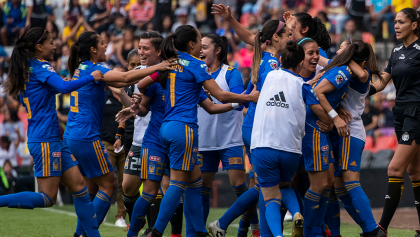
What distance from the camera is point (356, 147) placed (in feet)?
16.1

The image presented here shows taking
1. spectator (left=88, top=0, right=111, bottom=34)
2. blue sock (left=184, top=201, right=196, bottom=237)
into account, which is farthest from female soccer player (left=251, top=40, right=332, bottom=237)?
spectator (left=88, top=0, right=111, bottom=34)

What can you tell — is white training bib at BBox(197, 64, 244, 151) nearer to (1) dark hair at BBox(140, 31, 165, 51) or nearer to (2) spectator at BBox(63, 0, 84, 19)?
(1) dark hair at BBox(140, 31, 165, 51)

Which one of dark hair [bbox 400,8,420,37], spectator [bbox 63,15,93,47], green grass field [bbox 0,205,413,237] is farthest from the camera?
spectator [bbox 63,15,93,47]

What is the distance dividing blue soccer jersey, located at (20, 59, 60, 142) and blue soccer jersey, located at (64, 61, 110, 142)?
1.27 feet

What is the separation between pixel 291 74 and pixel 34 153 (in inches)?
98.6

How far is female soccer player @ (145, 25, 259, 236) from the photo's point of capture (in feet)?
15.3

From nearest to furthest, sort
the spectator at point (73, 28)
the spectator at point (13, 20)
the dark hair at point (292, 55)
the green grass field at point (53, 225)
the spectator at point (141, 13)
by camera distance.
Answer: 1. the dark hair at point (292, 55)
2. the green grass field at point (53, 225)
3. the spectator at point (73, 28)
4. the spectator at point (13, 20)
5. the spectator at point (141, 13)

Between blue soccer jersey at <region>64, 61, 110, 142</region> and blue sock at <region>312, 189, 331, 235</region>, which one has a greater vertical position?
blue soccer jersey at <region>64, 61, 110, 142</region>

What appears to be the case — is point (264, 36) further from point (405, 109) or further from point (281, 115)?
point (405, 109)

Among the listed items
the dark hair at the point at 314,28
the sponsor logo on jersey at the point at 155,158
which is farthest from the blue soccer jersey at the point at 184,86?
the dark hair at the point at 314,28

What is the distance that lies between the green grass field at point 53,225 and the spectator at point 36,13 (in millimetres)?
7408

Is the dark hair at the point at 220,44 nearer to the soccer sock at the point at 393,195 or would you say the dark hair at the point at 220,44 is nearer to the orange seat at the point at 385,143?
the soccer sock at the point at 393,195

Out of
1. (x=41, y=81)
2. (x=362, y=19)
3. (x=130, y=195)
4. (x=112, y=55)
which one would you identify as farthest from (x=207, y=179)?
(x=362, y=19)

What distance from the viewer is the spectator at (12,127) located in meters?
11.5
